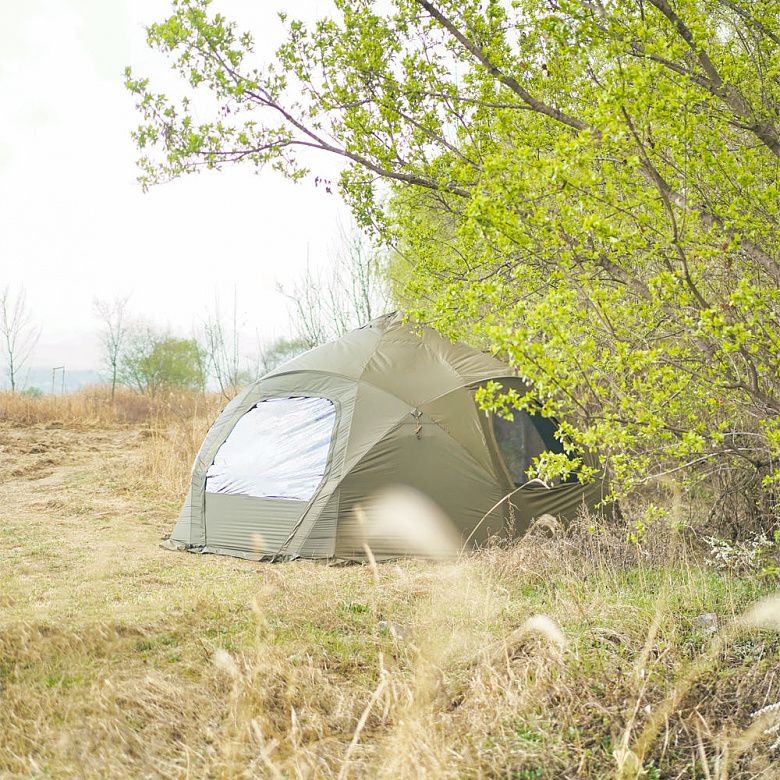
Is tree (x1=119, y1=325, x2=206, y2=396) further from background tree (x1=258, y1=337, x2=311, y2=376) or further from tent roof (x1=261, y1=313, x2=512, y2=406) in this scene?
tent roof (x1=261, y1=313, x2=512, y2=406)

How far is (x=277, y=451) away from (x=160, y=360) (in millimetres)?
22008

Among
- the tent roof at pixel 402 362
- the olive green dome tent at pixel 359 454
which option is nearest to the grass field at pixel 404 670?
the olive green dome tent at pixel 359 454

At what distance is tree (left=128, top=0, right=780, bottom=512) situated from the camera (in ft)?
11.6

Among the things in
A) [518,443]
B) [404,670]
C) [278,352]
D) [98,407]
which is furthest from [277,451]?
[278,352]

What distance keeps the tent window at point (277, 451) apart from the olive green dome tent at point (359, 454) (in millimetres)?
12

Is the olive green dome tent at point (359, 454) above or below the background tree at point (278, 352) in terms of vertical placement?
below

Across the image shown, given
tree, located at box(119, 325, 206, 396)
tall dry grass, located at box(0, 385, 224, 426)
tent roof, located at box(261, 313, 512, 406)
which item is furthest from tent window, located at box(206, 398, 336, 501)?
tree, located at box(119, 325, 206, 396)

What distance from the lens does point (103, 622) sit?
380cm

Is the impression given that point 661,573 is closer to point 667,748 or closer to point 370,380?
point 667,748

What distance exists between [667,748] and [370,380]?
4349 millimetres

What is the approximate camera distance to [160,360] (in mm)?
27094

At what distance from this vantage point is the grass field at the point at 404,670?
2.56 m

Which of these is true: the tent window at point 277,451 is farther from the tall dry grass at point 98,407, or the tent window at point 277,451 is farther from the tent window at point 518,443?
the tall dry grass at point 98,407

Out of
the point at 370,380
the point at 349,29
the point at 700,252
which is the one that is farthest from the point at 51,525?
the point at 700,252
